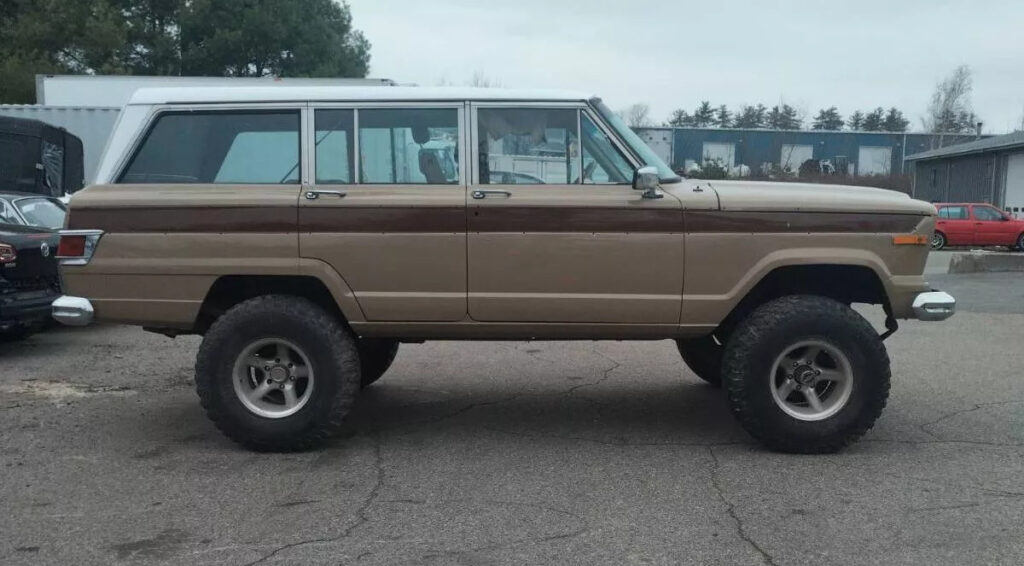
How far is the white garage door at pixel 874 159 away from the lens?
51500mm

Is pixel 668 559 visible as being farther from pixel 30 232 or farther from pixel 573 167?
pixel 30 232

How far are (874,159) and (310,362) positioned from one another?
5262 cm

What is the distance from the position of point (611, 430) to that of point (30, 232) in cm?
611

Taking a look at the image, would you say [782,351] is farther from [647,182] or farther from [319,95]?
[319,95]

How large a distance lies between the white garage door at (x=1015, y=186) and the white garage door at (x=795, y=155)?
45.8ft

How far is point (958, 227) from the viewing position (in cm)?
2564

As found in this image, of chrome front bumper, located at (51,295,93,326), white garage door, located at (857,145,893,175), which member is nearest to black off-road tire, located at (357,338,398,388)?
chrome front bumper, located at (51,295,93,326)

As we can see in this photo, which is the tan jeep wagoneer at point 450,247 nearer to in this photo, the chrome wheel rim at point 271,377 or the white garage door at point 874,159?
the chrome wheel rim at point 271,377

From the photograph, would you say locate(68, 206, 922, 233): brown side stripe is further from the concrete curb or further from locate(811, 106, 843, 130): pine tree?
locate(811, 106, 843, 130): pine tree

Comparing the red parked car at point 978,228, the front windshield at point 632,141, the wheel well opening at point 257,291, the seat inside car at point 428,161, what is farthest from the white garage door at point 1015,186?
the wheel well opening at point 257,291

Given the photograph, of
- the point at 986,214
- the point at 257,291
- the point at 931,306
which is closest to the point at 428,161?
the point at 257,291

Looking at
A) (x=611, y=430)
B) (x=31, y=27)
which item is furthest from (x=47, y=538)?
(x=31, y=27)

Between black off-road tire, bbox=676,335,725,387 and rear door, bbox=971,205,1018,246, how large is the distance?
21960 mm

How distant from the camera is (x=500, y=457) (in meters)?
5.30
